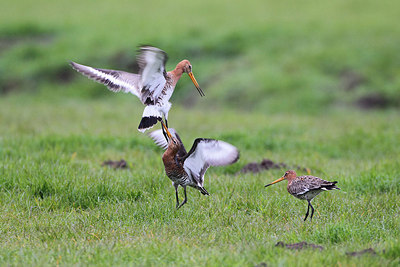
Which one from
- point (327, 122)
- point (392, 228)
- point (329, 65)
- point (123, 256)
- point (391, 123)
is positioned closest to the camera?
point (123, 256)

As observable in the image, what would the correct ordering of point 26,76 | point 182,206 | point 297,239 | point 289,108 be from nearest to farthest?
1. point 297,239
2. point 182,206
3. point 289,108
4. point 26,76

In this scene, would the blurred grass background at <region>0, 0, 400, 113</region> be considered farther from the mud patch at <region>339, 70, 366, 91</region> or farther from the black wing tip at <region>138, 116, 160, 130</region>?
the black wing tip at <region>138, 116, 160, 130</region>

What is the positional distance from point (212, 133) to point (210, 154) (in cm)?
623

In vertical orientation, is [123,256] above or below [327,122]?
above

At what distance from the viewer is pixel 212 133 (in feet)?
38.7

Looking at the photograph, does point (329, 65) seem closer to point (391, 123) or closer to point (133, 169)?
point (391, 123)

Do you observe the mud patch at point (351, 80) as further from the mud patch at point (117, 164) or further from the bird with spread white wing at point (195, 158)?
the bird with spread white wing at point (195, 158)

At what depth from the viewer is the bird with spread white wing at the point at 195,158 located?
5.50 metres

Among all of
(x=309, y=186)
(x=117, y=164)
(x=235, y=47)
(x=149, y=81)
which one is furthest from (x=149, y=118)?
(x=235, y=47)

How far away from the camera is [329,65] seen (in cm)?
1867

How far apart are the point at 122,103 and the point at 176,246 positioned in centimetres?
1486

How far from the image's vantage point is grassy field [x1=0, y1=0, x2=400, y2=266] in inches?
203

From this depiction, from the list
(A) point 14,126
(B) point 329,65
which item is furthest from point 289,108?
(A) point 14,126

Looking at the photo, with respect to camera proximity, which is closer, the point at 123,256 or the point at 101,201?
the point at 123,256
